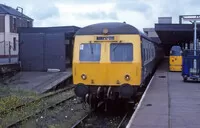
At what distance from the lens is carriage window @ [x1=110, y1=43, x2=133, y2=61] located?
42.4 feet

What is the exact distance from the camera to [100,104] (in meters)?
15.1

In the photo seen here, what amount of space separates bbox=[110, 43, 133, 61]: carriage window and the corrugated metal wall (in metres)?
15.1

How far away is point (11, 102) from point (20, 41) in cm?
1399

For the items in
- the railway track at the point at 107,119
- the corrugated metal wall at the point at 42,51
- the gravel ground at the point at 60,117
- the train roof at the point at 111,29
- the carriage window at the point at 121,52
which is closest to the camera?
the gravel ground at the point at 60,117

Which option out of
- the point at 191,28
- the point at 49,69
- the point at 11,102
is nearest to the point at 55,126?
the point at 11,102

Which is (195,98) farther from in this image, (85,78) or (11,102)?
(11,102)

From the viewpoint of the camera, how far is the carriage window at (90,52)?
1310 cm

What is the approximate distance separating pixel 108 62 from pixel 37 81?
11.2 meters

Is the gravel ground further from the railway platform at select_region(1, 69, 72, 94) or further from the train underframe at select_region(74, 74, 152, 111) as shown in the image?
the railway platform at select_region(1, 69, 72, 94)

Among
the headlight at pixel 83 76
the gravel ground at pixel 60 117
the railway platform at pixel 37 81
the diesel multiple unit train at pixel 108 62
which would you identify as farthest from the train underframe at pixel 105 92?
the railway platform at pixel 37 81

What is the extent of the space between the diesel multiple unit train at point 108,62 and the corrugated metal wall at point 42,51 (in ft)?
48.5

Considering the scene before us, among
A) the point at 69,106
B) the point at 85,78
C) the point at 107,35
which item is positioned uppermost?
the point at 107,35

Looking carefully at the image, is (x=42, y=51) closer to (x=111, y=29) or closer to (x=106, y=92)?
(x=111, y=29)

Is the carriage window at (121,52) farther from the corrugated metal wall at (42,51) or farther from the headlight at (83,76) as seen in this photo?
the corrugated metal wall at (42,51)
